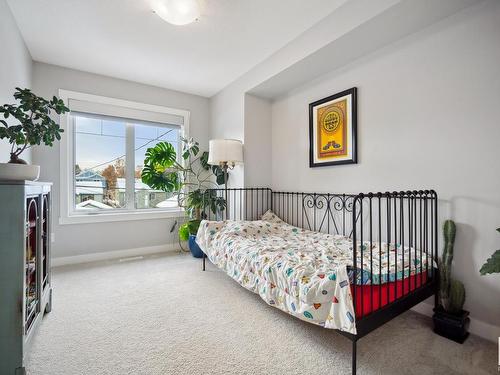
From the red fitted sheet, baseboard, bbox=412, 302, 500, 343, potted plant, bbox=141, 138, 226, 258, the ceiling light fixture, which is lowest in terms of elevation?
baseboard, bbox=412, 302, 500, 343

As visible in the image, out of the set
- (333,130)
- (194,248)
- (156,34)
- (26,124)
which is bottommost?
(194,248)

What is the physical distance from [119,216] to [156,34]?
224 centimetres

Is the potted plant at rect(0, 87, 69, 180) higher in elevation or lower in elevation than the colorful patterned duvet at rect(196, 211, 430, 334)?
higher

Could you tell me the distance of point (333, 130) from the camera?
2.52 m

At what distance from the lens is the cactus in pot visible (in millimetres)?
1564

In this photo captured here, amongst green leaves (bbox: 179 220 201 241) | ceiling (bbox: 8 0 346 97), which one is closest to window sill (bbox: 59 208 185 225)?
green leaves (bbox: 179 220 201 241)

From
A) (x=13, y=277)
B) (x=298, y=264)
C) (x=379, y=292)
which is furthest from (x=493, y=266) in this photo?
(x=13, y=277)

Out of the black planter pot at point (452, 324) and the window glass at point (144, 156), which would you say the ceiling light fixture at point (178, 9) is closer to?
the window glass at point (144, 156)

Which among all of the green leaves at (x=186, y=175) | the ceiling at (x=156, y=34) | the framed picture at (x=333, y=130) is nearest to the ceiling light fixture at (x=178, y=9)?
the ceiling at (x=156, y=34)

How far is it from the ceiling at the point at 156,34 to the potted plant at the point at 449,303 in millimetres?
1944

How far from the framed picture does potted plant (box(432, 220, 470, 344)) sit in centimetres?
98

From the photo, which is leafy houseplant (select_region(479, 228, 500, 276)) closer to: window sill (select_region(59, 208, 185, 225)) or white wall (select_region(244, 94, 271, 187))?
white wall (select_region(244, 94, 271, 187))

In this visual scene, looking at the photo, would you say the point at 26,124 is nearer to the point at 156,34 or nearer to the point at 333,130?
the point at 156,34

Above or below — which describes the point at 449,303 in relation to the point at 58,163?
below
